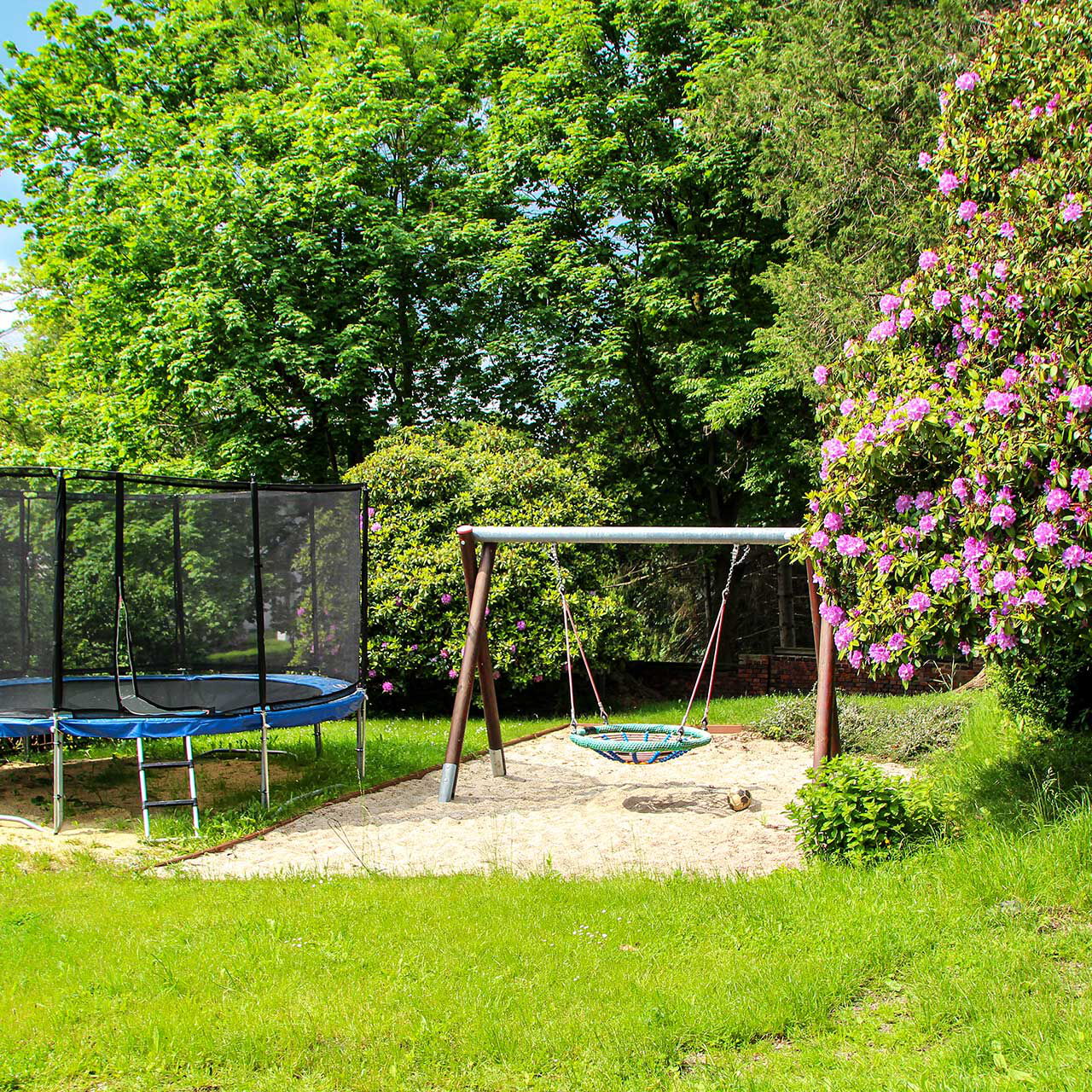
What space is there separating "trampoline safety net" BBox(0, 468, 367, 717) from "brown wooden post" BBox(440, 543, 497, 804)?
3.01 ft

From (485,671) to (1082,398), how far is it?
16.0 feet

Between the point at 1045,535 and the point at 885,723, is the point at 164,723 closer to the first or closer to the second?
the point at 1045,535

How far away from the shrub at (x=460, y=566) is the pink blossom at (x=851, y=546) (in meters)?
6.82

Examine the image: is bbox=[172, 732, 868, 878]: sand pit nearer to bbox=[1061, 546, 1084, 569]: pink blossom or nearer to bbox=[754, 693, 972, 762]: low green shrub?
bbox=[754, 693, 972, 762]: low green shrub

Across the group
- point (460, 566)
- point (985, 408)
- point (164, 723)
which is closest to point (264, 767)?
point (164, 723)

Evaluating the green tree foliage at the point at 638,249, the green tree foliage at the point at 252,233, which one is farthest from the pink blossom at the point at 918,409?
the green tree foliage at the point at 252,233

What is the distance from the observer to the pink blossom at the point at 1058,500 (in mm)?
4555

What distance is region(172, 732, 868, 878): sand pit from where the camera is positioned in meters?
5.79

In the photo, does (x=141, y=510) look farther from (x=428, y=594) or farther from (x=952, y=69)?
(x=952, y=69)

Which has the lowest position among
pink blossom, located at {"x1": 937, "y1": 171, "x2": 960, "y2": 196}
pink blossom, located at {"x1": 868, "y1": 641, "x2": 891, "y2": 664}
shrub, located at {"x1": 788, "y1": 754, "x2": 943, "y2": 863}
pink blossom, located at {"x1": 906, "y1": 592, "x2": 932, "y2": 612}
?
shrub, located at {"x1": 788, "y1": 754, "x2": 943, "y2": 863}

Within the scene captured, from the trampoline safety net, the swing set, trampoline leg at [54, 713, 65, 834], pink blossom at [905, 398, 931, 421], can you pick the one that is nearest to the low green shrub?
the swing set

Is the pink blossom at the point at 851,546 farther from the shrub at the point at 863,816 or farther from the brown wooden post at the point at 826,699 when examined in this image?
the brown wooden post at the point at 826,699

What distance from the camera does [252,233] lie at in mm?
14734

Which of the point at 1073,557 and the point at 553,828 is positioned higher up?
the point at 1073,557
